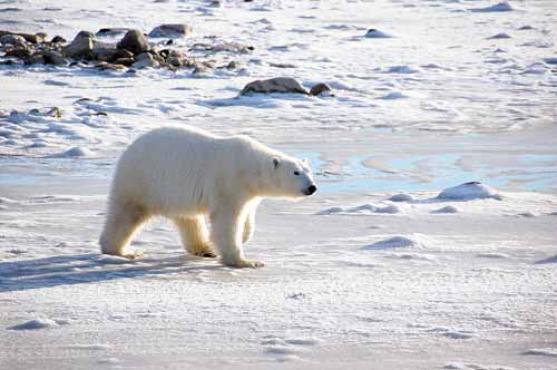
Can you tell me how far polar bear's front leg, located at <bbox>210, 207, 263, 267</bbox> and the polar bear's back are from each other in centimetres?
17

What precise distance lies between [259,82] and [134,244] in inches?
349

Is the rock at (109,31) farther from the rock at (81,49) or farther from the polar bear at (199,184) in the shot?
the polar bear at (199,184)

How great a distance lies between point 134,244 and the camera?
299 inches

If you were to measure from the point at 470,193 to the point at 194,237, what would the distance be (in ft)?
8.88

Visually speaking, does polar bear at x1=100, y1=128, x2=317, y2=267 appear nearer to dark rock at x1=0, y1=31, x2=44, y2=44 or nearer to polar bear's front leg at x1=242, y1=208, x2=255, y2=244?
polar bear's front leg at x1=242, y1=208, x2=255, y2=244

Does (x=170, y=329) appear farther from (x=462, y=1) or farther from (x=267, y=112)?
(x=462, y=1)

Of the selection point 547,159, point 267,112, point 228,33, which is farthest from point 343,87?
point 228,33

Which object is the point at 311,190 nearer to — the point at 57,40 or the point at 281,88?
the point at 281,88

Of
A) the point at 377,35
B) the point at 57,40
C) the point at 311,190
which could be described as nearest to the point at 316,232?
the point at 311,190

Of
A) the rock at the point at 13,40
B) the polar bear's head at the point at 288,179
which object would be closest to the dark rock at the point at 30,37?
the rock at the point at 13,40

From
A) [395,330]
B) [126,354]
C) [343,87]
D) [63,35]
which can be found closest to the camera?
[126,354]

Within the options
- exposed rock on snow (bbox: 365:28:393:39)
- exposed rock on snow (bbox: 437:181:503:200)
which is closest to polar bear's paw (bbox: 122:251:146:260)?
exposed rock on snow (bbox: 437:181:503:200)

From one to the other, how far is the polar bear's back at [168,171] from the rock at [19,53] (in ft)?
43.9

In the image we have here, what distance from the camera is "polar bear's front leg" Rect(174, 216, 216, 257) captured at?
23.9 ft
